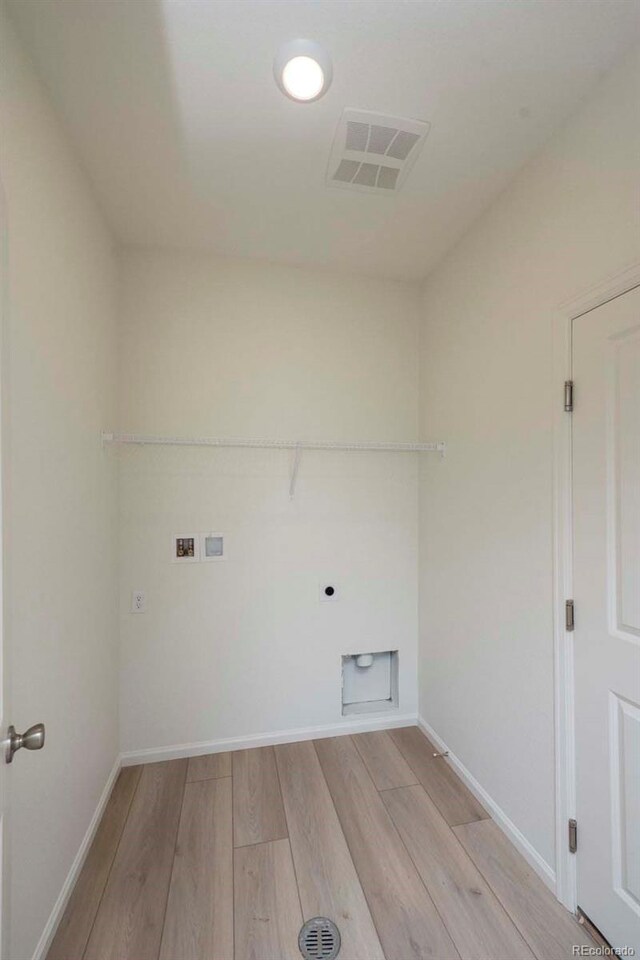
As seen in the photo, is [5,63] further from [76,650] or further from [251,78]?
[76,650]

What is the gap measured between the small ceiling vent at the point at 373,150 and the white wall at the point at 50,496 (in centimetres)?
102

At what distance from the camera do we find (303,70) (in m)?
1.19

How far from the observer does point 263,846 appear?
5.37ft

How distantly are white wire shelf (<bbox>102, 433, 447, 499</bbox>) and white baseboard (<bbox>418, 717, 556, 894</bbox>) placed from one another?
165 cm

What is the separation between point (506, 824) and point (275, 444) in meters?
2.03

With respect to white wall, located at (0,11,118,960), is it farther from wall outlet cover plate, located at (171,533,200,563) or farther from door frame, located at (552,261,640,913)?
door frame, located at (552,261,640,913)

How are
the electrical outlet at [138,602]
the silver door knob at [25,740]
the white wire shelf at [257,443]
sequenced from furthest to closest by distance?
1. the electrical outlet at [138,602]
2. the white wire shelf at [257,443]
3. the silver door knob at [25,740]

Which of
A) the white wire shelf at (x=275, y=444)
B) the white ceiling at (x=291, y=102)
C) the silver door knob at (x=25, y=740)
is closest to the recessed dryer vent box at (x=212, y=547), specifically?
the white wire shelf at (x=275, y=444)

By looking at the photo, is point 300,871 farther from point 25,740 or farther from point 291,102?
point 291,102

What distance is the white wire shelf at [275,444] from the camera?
1.93m

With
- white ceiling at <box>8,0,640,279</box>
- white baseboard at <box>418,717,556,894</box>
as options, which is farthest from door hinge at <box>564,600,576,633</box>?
white ceiling at <box>8,0,640,279</box>

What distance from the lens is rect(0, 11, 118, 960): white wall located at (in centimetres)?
111

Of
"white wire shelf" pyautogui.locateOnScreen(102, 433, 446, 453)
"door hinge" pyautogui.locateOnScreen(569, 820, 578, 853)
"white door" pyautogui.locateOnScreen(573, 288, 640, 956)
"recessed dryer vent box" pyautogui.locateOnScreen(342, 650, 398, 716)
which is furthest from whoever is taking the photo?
"recessed dryer vent box" pyautogui.locateOnScreen(342, 650, 398, 716)

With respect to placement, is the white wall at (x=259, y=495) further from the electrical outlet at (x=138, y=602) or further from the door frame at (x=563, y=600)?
the door frame at (x=563, y=600)
